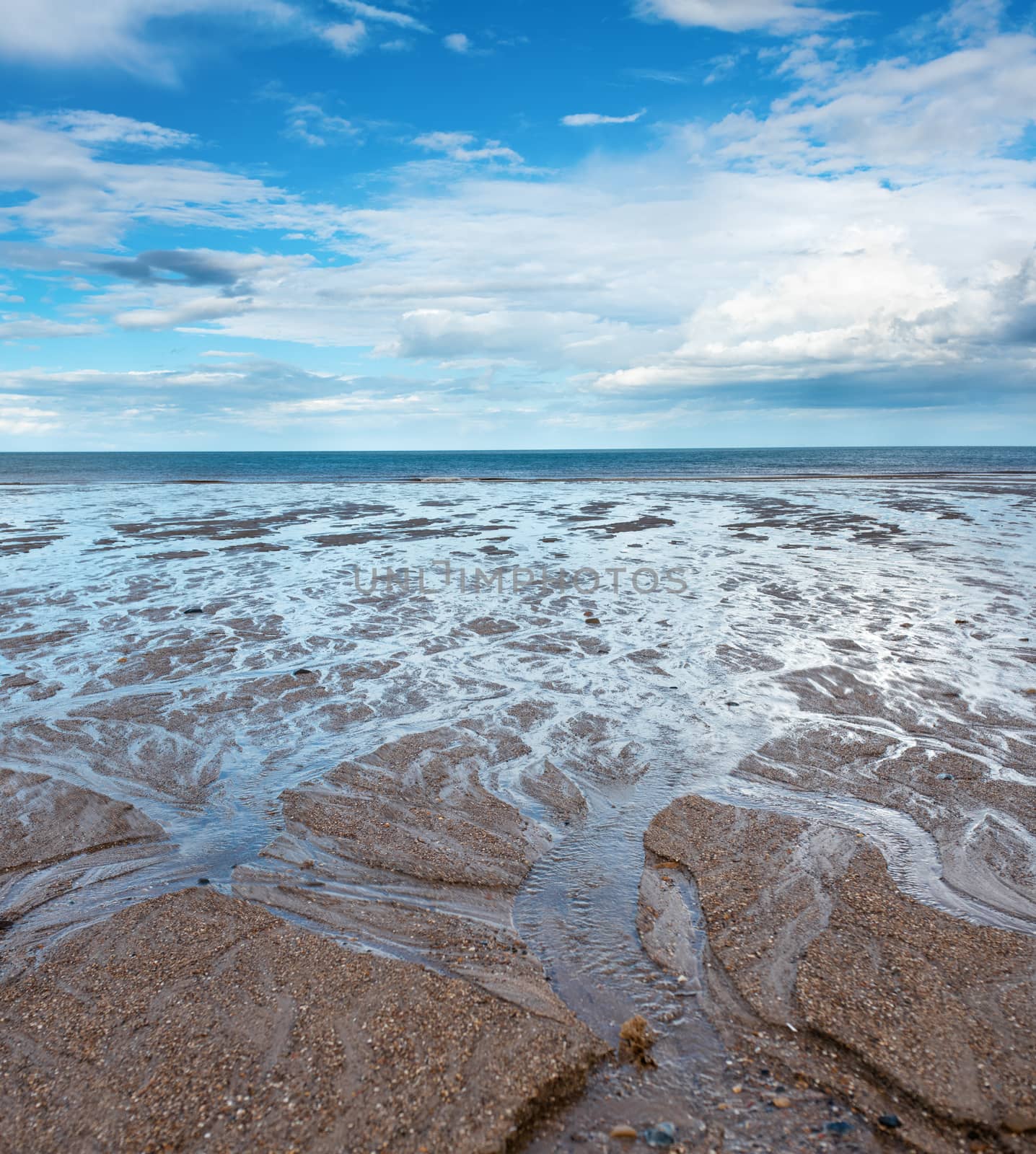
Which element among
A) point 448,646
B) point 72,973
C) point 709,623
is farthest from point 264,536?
point 72,973

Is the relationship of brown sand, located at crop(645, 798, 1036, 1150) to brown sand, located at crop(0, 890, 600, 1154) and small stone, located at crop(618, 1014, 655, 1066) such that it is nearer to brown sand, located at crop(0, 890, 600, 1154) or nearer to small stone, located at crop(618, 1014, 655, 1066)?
small stone, located at crop(618, 1014, 655, 1066)

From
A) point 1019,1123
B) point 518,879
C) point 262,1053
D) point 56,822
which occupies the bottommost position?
point 56,822

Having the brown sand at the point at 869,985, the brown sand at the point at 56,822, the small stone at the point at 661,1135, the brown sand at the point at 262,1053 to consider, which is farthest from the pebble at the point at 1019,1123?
the brown sand at the point at 56,822

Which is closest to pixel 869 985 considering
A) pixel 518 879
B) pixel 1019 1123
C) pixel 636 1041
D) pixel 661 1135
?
pixel 1019 1123

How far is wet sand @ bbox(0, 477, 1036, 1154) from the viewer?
353 cm

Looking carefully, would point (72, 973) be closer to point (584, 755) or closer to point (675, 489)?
point (584, 755)

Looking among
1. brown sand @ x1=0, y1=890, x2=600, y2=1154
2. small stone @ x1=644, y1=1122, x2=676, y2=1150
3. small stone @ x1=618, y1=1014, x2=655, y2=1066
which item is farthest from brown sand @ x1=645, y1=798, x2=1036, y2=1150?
brown sand @ x1=0, y1=890, x2=600, y2=1154

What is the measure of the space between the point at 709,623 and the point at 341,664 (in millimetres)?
6684

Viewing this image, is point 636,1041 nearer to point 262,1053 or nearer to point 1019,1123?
point 1019,1123

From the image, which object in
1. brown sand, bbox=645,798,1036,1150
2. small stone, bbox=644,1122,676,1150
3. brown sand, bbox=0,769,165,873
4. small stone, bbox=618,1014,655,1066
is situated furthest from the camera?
brown sand, bbox=0,769,165,873

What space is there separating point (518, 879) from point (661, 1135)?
232 cm

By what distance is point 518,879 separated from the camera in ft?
18.1

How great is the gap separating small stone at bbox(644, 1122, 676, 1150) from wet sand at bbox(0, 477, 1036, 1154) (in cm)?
7

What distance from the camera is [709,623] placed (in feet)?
43.1
